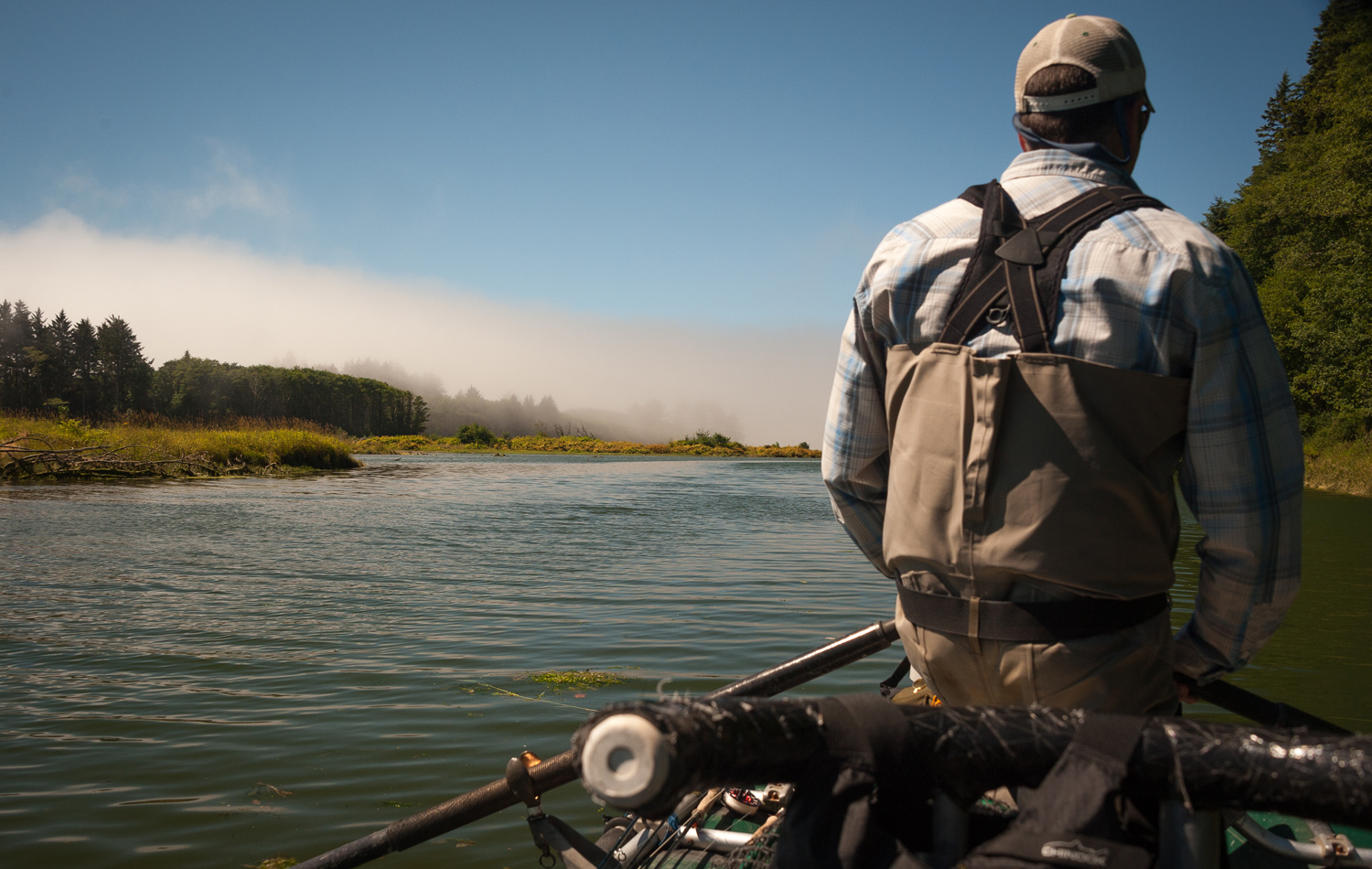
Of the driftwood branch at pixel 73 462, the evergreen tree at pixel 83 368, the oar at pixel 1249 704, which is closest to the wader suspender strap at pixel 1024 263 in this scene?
the oar at pixel 1249 704

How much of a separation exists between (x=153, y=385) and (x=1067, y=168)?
321 ft

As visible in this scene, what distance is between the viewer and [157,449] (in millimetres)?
25359

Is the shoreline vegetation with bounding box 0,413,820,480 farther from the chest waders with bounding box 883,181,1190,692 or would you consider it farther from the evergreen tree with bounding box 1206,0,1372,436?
the evergreen tree with bounding box 1206,0,1372,436

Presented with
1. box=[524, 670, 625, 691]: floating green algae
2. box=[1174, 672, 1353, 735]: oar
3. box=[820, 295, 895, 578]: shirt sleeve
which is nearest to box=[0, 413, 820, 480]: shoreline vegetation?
box=[524, 670, 625, 691]: floating green algae

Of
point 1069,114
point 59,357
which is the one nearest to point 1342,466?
point 1069,114

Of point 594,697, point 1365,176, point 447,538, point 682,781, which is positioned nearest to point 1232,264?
point 682,781

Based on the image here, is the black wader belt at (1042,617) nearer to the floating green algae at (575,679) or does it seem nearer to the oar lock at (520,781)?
the oar lock at (520,781)

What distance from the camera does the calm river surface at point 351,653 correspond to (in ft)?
13.0

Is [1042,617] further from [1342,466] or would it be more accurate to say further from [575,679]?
[1342,466]

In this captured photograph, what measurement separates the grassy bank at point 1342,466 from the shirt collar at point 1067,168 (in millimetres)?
31239

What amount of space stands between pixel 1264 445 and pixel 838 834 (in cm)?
115

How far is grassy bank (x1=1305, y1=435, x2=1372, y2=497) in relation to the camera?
26312 millimetres

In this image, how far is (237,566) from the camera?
10.4 meters

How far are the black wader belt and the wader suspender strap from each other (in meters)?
0.47
